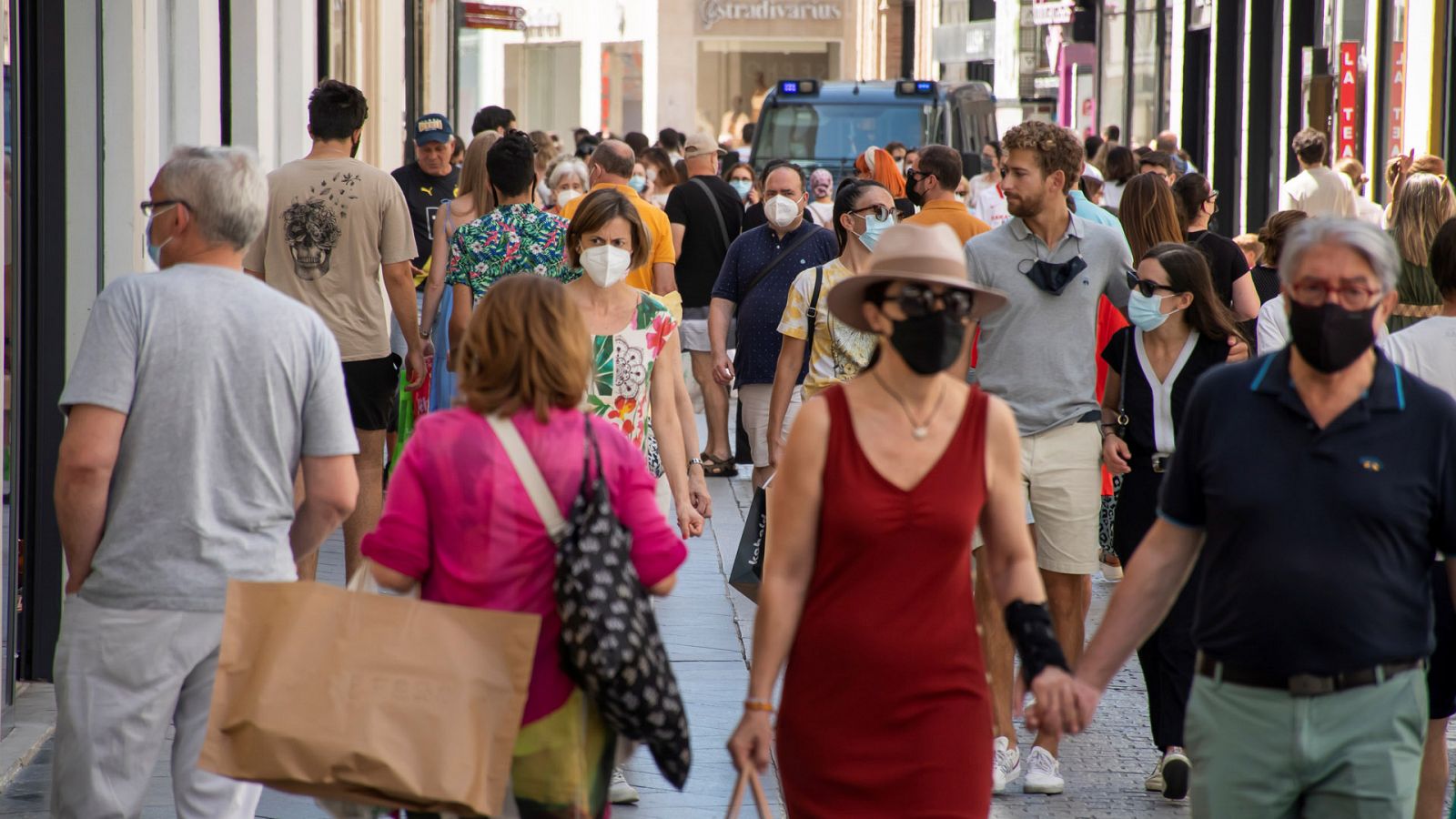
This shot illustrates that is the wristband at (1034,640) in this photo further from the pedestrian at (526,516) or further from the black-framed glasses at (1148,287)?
the black-framed glasses at (1148,287)

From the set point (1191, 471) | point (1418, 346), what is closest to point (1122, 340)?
point (1418, 346)

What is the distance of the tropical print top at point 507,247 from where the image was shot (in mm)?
7492

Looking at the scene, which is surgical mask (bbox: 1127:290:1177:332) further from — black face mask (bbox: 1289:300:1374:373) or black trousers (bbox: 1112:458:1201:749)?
black face mask (bbox: 1289:300:1374:373)

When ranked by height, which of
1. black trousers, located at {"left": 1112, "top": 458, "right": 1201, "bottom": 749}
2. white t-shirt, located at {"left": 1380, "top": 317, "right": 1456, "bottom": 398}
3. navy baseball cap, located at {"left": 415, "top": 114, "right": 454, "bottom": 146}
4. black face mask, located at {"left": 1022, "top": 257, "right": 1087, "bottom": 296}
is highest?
navy baseball cap, located at {"left": 415, "top": 114, "right": 454, "bottom": 146}

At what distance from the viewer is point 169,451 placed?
4.04 m

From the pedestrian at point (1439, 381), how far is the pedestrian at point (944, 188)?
13.1ft

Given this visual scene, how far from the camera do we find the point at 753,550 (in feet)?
19.6

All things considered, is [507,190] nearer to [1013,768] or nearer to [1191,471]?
[1013,768]

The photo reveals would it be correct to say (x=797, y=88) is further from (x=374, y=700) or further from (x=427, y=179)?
(x=374, y=700)

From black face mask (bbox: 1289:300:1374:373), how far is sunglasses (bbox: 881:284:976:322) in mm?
631

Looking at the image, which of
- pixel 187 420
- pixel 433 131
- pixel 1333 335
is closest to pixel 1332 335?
pixel 1333 335

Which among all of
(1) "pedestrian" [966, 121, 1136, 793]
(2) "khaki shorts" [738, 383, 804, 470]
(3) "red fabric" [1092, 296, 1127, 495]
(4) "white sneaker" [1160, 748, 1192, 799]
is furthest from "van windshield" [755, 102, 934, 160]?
(4) "white sneaker" [1160, 748, 1192, 799]

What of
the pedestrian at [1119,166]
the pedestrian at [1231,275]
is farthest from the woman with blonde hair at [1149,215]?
the pedestrian at [1119,166]

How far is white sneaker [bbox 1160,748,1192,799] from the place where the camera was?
589cm
